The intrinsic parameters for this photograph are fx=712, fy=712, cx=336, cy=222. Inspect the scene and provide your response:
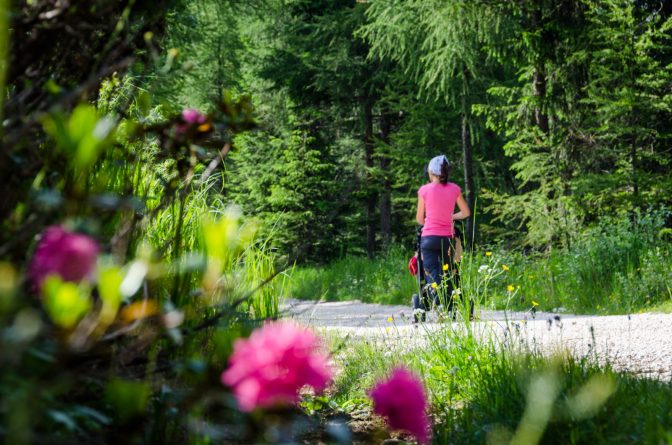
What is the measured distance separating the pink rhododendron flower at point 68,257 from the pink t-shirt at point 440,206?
6.38m

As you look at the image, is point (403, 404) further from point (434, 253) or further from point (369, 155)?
point (369, 155)

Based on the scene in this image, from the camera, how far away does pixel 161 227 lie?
396 centimetres

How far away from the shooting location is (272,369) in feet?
3.94

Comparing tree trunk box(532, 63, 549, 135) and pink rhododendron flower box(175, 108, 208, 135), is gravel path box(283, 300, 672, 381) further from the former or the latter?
tree trunk box(532, 63, 549, 135)

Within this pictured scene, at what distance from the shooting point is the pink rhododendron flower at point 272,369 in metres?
1.19

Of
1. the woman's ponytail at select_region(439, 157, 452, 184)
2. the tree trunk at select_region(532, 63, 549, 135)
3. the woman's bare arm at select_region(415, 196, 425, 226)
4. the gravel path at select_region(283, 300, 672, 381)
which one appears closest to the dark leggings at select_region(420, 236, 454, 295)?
the woman's bare arm at select_region(415, 196, 425, 226)

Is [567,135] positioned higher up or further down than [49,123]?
higher up

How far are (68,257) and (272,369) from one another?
0.39 metres

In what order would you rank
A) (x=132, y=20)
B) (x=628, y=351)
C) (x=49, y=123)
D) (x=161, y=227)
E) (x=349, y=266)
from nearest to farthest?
(x=49, y=123)
(x=132, y=20)
(x=161, y=227)
(x=628, y=351)
(x=349, y=266)

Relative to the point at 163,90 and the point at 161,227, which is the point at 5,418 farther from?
the point at 163,90

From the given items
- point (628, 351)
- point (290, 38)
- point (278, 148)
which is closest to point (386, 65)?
point (290, 38)

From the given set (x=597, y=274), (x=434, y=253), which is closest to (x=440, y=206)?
(x=434, y=253)

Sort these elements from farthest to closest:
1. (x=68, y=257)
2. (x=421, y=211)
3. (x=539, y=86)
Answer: (x=539, y=86)
(x=421, y=211)
(x=68, y=257)

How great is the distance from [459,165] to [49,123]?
60.1ft
